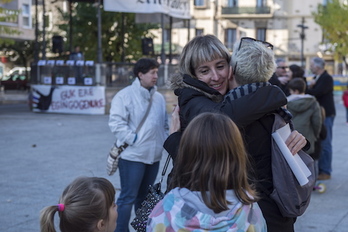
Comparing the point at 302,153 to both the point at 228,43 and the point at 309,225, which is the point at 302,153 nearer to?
the point at 309,225

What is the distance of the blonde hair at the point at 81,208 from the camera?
8.84ft

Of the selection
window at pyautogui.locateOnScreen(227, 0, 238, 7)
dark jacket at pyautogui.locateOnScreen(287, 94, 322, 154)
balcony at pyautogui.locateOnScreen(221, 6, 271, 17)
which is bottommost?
dark jacket at pyautogui.locateOnScreen(287, 94, 322, 154)

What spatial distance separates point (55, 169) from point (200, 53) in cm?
718

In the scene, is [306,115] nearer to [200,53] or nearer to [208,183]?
[200,53]

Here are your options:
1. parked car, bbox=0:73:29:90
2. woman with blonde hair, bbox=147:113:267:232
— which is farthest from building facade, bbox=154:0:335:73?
woman with blonde hair, bbox=147:113:267:232

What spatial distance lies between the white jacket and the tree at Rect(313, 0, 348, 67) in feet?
143

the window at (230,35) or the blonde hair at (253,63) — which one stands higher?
the window at (230,35)

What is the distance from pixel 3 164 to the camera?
10.4m

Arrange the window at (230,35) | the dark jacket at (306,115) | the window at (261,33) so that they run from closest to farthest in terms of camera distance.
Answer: the dark jacket at (306,115) < the window at (230,35) < the window at (261,33)

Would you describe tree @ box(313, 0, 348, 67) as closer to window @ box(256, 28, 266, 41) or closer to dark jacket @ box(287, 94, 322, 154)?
window @ box(256, 28, 266, 41)

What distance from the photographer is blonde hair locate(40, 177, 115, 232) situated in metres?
2.70

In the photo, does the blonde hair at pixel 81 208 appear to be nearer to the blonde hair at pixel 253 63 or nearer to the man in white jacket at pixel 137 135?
the blonde hair at pixel 253 63

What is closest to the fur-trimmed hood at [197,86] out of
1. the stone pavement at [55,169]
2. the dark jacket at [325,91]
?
the stone pavement at [55,169]

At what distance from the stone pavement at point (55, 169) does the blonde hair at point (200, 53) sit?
Answer: 3.59 m
